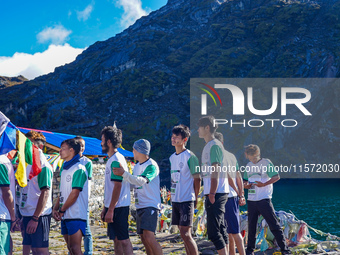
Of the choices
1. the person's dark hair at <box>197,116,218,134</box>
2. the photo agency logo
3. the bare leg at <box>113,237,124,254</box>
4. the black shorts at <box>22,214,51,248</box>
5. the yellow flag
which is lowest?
the bare leg at <box>113,237,124,254</box>

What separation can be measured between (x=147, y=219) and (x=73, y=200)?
104cm

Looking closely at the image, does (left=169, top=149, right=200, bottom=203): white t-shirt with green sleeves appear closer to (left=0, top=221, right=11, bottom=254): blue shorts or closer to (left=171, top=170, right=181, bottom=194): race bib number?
(left=171, top=170, right=181, bottom=194): race bib number

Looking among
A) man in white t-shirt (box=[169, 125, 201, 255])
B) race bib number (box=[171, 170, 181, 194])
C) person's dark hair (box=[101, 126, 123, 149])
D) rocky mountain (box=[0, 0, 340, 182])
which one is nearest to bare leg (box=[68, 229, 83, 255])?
person's dark hair (box=[101, 126, 123, 149])

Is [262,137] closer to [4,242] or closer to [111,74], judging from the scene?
[111,74]

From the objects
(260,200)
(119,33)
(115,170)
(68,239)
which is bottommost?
(68,239)

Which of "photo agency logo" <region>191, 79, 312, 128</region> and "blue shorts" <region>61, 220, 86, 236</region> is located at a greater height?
"photo agency logo" <region>191, 79, 312, 128</region>

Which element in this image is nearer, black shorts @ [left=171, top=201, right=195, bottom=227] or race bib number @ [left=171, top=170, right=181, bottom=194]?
black shorts @ [left=171, top=201, right=195, bottom=227]

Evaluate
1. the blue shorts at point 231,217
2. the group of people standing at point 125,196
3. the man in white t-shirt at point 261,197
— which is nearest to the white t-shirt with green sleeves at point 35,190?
the group of people standing at point 125,196

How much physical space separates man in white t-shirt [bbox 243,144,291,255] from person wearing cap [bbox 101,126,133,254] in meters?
2.33

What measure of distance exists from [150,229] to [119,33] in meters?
161

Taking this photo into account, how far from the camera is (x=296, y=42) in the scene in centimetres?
9888

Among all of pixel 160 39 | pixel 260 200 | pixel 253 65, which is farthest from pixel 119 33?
pixel 260 200

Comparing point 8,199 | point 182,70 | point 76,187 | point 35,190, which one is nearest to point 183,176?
point 76,187

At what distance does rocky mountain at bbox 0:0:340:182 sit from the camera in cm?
8462
